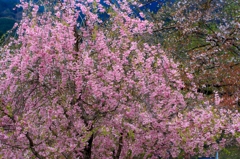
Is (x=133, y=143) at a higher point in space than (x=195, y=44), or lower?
lower

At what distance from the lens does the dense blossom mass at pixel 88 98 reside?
4.45 m

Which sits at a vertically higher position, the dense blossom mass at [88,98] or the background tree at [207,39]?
the background tree at [207,39]

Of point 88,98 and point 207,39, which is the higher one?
point 207,39

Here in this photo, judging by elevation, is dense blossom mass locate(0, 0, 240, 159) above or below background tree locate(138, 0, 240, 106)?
below

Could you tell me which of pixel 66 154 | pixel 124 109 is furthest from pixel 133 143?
pixel 66 154

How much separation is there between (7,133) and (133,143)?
1789mm

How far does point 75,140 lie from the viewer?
461 centimetres

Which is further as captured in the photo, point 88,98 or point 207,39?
point 207,39

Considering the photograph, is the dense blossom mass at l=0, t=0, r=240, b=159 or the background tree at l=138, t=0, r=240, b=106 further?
the background tree at l=138, t=0, r=240, b=106

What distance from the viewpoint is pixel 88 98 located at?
4.70 metres

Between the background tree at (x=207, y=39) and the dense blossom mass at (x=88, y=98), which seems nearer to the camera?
the dense blossom mass at (x=88, y=98)

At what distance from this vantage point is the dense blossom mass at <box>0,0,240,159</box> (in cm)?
445

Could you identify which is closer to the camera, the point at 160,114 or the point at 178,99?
the point at 160,114

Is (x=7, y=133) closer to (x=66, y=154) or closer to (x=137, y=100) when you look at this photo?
(x=66, y=154)
